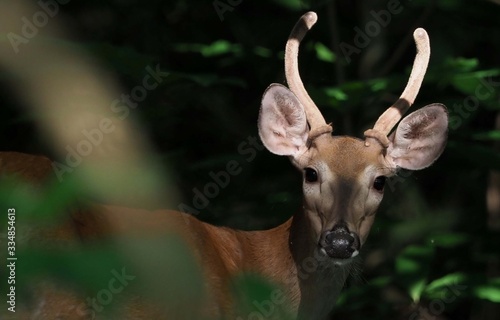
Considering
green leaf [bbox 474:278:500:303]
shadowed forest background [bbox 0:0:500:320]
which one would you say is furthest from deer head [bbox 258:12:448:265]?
green leaf [bbox 474:278:500:303]

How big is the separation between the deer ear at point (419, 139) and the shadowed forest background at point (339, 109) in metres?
0.28

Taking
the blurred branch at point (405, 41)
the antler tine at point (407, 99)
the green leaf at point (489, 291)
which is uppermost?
the antler tine at point (407, 99)

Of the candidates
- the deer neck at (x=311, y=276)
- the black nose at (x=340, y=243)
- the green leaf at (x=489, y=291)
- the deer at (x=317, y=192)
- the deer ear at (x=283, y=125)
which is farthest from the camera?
the green leaf at (x=489, y=291)

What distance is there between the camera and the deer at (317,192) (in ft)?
14.4

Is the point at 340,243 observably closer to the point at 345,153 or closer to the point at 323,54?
the point at 345,153

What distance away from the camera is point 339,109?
17.0ft

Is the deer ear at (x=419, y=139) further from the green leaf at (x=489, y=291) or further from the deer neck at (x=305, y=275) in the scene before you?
the green leaf at (x=489, y=291)

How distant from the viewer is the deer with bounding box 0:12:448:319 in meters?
4.40

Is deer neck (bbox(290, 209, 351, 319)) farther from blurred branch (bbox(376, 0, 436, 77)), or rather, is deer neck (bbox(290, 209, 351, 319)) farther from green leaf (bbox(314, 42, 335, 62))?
blurred branch (bbox(376, 0, 436, 77))

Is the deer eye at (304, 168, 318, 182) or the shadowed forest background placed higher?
the deer eye at (304, 168, 318, 182)

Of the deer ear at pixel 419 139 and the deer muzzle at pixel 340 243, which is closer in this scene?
the deer muzzle at pixel 340 243

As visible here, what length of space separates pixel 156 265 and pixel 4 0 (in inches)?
73.0

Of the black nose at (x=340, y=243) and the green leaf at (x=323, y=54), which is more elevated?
the black nose at (x=340, y=243)

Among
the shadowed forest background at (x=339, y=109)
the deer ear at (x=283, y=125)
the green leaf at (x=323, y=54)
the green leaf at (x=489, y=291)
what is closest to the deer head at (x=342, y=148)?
the deer ear at (x=283, y=125)
